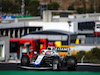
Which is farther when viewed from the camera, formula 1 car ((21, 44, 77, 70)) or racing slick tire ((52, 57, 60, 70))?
formula 1 car ((21, 44, 77, 70))

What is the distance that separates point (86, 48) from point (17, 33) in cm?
3746

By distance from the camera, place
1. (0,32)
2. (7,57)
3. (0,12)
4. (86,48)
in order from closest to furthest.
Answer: (7,57) < (86,48) < (0,32) < (0,12)

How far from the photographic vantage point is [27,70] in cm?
3184

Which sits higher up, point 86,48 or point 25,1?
point 25,1

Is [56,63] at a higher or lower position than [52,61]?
lower

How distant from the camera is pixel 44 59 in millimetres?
31750

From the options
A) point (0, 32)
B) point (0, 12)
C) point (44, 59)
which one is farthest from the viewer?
point (0, 12)

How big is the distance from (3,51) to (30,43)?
637cm

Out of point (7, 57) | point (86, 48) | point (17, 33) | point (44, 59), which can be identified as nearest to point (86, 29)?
point (17, 33)

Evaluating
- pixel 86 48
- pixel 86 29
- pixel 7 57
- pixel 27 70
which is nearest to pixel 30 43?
pixel 7 57

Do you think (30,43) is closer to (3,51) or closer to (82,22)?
(3,51)

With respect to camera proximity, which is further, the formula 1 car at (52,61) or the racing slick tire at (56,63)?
the formula 1 car at (52,61)

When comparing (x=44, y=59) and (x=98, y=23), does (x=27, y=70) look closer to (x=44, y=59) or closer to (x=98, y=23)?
(x=44, y=59)

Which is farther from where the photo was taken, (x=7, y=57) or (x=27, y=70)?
(x=7, y=57)
